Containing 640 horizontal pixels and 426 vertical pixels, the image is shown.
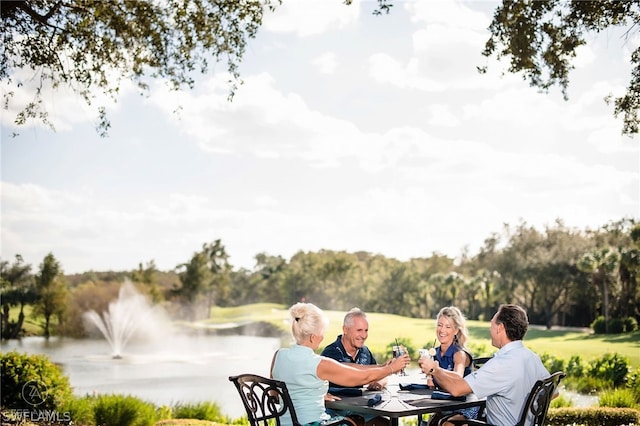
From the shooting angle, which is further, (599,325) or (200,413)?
(599,325)

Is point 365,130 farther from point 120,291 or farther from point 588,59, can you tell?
point 120,291

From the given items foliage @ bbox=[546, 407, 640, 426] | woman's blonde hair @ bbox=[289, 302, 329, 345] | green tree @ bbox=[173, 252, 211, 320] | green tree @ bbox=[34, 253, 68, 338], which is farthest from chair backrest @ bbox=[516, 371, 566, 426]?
green tree @ bbox=[173, 252, 211, 320]

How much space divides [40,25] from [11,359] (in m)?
3.72

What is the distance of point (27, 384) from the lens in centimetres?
738

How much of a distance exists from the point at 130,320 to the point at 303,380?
2269cm

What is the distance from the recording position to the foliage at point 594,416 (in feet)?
24.8

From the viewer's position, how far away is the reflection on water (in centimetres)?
1780

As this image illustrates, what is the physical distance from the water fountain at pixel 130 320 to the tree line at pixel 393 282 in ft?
1.29

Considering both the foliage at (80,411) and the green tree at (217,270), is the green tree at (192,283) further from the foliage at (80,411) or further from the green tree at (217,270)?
the foliage at (80,411)

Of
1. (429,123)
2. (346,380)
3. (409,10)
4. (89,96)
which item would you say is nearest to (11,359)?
(89,96)

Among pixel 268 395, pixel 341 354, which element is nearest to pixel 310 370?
pixel 268 395

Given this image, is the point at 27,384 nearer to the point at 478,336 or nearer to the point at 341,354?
the point at 341,354

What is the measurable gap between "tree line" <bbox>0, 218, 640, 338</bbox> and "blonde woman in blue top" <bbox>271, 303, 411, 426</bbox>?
8.39 metres

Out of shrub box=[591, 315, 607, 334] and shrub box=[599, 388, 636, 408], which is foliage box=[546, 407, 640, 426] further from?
shrub box=[591, 315, 607, 334]
